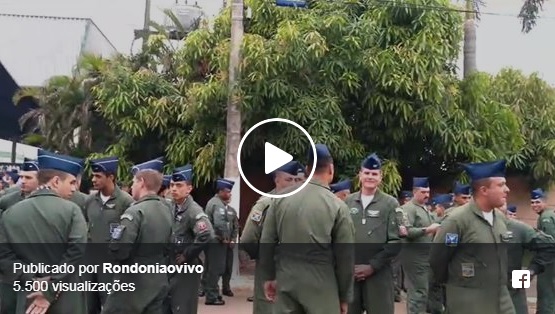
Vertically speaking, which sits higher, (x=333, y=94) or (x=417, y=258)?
(x=333, y=94)

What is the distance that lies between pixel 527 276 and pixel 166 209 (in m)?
3.51

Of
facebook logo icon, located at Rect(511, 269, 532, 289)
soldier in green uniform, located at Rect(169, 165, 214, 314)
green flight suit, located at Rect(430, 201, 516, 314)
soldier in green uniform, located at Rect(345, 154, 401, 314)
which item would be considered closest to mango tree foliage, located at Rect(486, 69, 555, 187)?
facebook logo icon, located at Rect(511, 269, 532, 289)

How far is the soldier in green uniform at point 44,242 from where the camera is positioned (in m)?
5.10

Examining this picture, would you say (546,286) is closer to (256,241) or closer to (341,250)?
(256,241)

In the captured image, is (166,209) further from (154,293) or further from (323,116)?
(323,116)

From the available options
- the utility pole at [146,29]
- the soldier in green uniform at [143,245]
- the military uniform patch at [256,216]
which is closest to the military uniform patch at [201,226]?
the military uniform patch at [256,216]

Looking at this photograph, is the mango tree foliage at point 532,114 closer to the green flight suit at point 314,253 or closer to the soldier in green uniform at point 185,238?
the soldier in green uniform at point 185,238

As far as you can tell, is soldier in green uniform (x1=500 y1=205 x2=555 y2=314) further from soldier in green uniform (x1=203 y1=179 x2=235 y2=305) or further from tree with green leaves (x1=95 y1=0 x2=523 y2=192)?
tree with green leaves (x1=95 y1=0 x2=523 y2=192)

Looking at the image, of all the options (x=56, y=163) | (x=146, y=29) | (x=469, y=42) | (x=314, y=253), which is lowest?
(x=314, y=253)

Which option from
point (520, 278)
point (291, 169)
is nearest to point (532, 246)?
point (520, 278)

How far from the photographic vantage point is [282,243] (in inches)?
207

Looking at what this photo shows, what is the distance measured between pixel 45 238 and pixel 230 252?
6.50m

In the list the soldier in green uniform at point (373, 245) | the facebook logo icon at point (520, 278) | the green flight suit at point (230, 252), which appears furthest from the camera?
the green flight suit at point (230, 252)

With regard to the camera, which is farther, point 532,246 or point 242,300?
point 242,300
